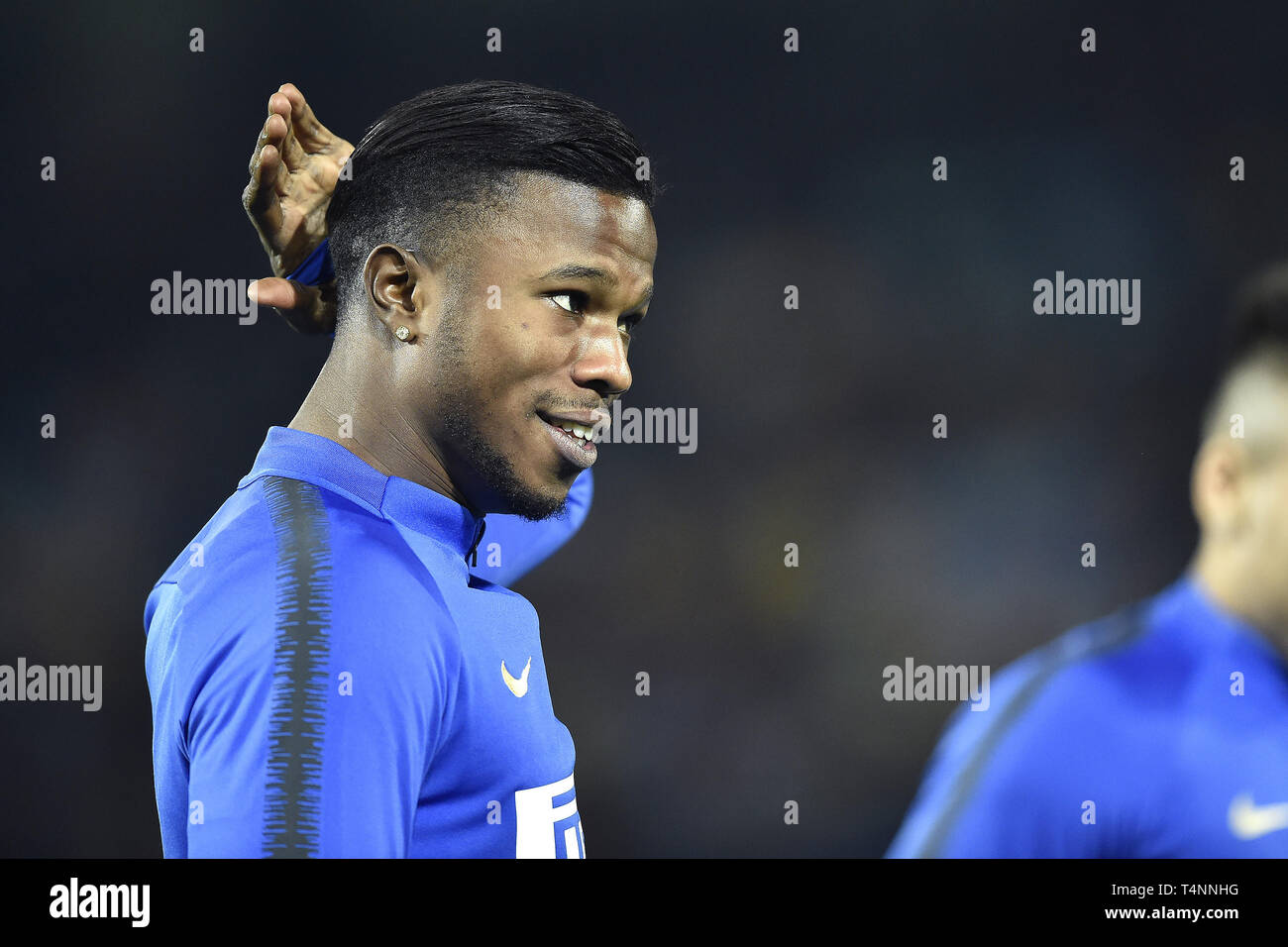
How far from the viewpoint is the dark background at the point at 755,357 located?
7.61ft

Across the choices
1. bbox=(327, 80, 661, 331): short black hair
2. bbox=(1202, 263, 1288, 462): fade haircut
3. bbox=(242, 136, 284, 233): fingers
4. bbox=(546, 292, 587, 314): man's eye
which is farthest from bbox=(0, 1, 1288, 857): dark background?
bbox=(546, 292, 587, 314): man's eye

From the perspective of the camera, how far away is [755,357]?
291 centimetres

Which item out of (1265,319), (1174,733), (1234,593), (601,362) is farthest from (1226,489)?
(601,362)

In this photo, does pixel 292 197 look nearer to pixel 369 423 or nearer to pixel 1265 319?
pixel 369 423

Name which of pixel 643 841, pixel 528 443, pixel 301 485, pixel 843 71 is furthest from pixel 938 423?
pixel 301 485

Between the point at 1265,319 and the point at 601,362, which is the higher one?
the point at 1265,319

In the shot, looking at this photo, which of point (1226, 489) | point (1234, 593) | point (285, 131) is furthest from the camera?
point (1226, 489)

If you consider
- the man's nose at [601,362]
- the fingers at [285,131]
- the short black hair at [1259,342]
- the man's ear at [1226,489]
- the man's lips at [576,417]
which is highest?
the fingers at [285,131]

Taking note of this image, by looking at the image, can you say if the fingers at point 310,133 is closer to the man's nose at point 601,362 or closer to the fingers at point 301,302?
the fingers at point 301,302

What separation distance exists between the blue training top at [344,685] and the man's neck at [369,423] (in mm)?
33

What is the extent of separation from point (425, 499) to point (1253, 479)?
143 cm

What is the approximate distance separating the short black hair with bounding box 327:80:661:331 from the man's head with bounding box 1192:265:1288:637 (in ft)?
3.82

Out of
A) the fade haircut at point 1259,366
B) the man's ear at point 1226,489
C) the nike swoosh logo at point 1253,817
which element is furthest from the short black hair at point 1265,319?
the nike swoosh logo at point 1253,817
